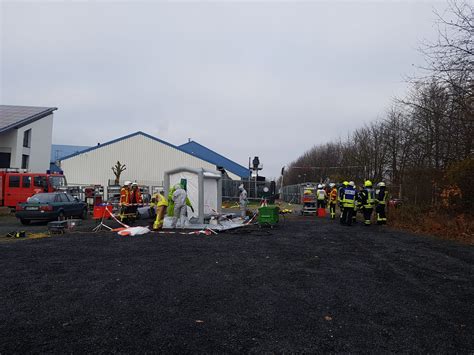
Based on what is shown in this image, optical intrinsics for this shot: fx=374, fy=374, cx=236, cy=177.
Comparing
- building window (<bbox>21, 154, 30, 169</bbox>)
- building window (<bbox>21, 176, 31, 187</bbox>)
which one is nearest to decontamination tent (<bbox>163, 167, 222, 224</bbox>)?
building window (<bbox>21, 176, 31, 187</bbox>)

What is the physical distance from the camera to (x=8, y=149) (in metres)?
35.0

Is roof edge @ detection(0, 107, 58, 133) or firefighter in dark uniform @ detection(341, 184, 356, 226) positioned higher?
roof edge @ detection(0, 107, 58, 133)

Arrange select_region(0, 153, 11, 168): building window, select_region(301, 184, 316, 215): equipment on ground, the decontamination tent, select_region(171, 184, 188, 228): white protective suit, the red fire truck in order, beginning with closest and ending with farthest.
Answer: select_region(171, 184, 188, 228): white protective suit, the decontamination tent, the red fire truck, select_region(301, 184, 316, 215): equipment on ground, select_region(0, 153, 11, 168): building window

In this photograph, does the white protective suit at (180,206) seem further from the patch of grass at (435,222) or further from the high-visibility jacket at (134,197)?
the patch of grass at (435,222)

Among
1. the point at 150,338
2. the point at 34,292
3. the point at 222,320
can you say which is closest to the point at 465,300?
the point at 222,320

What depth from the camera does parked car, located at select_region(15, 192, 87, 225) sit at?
15984 mm

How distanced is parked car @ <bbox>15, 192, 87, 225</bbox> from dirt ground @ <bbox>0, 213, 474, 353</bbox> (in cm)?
610

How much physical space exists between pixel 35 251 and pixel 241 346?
7.58m

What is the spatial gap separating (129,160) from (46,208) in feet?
82.5

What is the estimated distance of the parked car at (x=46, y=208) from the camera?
16.0m

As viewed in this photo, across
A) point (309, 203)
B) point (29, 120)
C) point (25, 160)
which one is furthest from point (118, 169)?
point (309, 203)

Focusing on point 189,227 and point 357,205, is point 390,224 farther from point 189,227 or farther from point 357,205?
point 189,227

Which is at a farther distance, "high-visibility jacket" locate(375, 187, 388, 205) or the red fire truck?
the red fire truck

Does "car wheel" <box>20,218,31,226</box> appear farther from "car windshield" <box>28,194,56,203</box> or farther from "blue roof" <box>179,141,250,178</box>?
"blue roof" <box>179,141,250,178</box>
